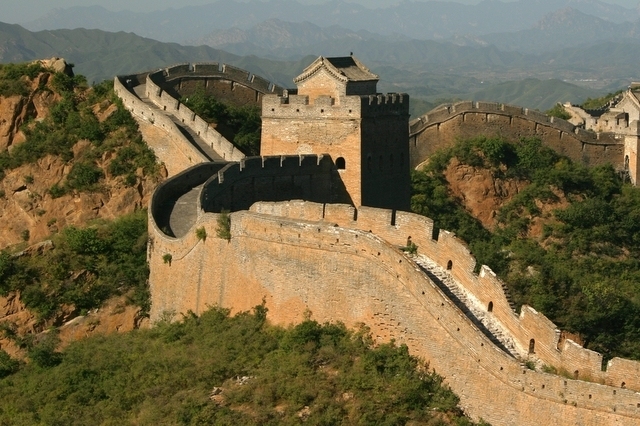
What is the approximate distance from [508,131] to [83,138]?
694 inches

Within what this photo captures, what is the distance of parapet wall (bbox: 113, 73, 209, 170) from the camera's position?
34500 millimetres

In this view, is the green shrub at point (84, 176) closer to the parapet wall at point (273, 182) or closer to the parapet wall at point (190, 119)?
the parapet wall at point (190, 119)

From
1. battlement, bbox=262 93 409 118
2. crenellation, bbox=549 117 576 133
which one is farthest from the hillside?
crenellation, bbox=549 117 576 133

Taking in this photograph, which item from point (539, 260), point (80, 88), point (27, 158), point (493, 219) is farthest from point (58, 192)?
point (493, 219)

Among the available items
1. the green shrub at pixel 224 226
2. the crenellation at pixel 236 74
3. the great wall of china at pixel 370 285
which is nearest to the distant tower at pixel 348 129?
the great wall of china at pixel 370 285

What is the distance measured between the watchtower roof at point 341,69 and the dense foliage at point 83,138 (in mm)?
4996

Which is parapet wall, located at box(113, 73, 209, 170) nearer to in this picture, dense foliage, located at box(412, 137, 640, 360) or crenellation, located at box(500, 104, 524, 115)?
dense foliage, located at box(412, 137, 640, 360)

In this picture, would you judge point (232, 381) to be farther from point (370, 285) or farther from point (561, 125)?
point (561, 125)

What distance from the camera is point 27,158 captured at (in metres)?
37.2

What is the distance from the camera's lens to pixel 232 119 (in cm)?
3875

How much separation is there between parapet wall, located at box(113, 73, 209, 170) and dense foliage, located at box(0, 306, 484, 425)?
26.7 feet

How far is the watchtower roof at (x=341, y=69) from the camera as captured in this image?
109 ft

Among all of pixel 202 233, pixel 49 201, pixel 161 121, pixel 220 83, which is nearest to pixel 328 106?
pixel 202 233

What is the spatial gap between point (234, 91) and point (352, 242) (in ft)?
61.4
